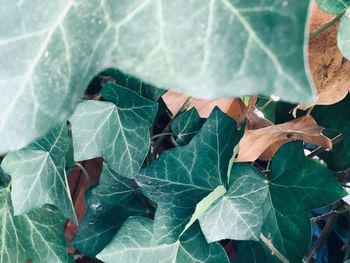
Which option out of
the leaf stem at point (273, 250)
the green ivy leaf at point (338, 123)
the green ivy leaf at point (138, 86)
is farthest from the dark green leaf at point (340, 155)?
the green ivy leaf at point (138, 86)

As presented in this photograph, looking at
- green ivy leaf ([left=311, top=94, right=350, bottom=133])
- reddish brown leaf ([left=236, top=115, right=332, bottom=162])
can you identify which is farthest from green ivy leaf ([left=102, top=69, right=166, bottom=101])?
green ivy leaf ([left=311, top=94, right=350, bottom=133])

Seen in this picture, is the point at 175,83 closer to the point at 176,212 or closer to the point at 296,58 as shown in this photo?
the point at 296,58

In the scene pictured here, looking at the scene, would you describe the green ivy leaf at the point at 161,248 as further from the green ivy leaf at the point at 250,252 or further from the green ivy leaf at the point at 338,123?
the green ivy leaf at the point at 338,123

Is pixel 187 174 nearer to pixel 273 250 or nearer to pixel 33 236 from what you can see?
pixel 273 250

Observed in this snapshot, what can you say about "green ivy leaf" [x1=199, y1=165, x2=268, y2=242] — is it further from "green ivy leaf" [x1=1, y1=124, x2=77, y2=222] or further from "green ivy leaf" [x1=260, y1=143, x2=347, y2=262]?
"green ivy leaf" [x1=1, y1=124, x2=77, y2=222]

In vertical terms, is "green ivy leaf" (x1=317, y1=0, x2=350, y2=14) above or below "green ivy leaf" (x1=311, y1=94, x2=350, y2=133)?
above

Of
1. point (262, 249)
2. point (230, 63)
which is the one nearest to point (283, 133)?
point (262, 249)

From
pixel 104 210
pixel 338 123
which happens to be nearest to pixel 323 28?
pixel 338 123
